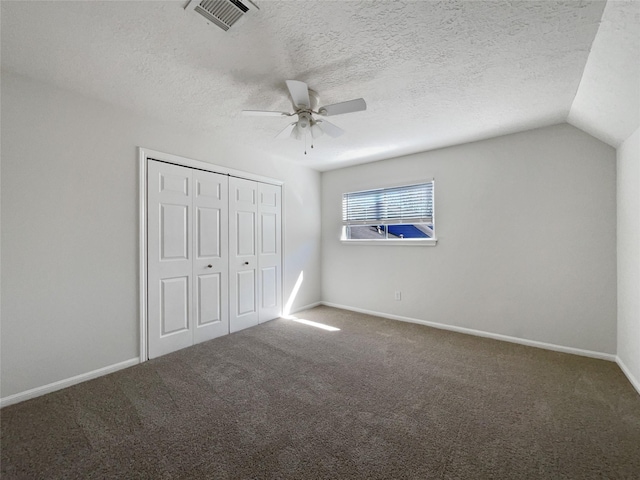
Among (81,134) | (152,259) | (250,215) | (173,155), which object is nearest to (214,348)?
(152,259)

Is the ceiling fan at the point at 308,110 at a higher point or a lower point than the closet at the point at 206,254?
higher

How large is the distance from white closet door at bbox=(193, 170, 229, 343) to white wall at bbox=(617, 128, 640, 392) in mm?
4002

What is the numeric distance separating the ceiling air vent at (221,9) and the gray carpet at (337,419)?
249 cm

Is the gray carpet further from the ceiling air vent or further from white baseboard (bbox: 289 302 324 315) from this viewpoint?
the ceiling air vent

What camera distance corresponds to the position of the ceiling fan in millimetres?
1989

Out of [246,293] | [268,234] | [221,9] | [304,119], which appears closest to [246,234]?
[268,234]

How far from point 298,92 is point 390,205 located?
2.63 m

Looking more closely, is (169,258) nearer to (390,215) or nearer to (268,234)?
(268,234)

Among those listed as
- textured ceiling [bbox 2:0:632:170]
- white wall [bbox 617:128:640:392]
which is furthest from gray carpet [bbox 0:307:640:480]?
textured ceiling [bbox 2:0:632:170]

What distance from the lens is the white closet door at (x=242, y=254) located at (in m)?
3.56

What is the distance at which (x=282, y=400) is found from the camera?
2.09 m

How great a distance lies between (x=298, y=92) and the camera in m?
2.00

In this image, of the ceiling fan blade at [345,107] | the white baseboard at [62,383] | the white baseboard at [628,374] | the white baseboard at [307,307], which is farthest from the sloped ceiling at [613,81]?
the white baseboard at [62,383]

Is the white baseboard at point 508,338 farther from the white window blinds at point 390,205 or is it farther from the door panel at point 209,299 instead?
the door panel at point 209,299
